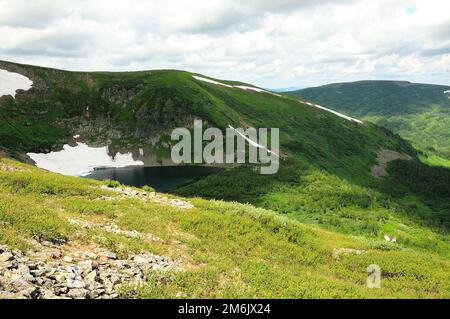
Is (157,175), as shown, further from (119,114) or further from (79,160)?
(119,114)

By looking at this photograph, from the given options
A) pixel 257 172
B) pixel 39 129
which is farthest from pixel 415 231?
pixel 39 129

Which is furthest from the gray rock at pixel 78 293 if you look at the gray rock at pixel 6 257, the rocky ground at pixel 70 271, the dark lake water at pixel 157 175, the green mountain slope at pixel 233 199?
the dark lake water at pixel 157 175

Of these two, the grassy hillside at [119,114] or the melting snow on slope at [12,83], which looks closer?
the grassy hillside at [119,114]

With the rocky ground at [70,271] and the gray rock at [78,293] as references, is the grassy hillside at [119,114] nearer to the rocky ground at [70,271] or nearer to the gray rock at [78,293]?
the rocky ground at [70,271]

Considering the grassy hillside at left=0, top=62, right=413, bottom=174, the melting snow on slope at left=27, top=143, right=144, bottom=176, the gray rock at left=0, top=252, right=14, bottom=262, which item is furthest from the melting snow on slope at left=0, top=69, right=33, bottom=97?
the gray rock at left=0, top=252, right=14, bottom=262

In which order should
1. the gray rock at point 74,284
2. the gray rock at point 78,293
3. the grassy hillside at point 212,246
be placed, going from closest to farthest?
the gray rock at point 78,293, the gray rock at point 74,284, the grassy hillside at point 212,246
